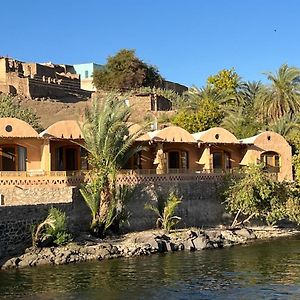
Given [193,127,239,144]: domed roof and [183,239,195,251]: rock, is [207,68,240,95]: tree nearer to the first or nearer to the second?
[193,127,239,144]: domed roof

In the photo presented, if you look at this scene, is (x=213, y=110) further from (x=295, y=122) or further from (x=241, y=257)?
(x=241, y=257)

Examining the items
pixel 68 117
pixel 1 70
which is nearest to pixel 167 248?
pixel 68 117

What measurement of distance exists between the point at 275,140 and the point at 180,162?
21.6ft

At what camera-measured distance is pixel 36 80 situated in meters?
57.9

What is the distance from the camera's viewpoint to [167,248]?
2464cm

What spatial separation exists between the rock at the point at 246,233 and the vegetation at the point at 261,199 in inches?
34.1

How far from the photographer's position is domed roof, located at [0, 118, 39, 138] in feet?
94.3

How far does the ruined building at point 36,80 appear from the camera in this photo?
55.7 meters

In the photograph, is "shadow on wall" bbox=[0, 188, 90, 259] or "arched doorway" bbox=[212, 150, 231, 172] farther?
"arched doorway" bbox=[212, 150, 231, 172]

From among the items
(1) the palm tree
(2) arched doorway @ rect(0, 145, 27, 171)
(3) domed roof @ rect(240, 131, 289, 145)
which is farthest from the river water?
(1) the palm tree

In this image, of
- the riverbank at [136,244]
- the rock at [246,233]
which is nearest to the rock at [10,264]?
the riverbank at [136,244]

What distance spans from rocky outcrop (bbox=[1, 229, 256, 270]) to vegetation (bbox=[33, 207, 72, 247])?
38 cm

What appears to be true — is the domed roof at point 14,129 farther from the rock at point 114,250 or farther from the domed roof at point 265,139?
the domed roof at point 265,139

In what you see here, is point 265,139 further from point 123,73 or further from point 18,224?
point 123,73
